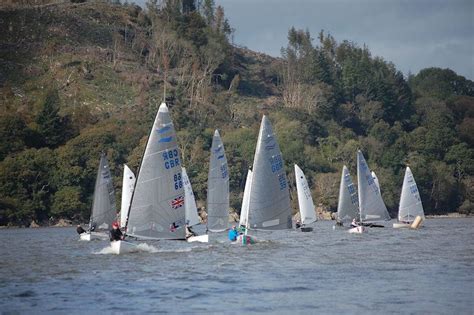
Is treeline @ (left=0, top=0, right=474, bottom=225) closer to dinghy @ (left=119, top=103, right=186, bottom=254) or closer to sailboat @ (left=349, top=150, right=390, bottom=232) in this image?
sailboat @ (left=349, top=150, right=390, bottom=232)

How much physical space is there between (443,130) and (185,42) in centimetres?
5026

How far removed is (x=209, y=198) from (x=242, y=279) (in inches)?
779

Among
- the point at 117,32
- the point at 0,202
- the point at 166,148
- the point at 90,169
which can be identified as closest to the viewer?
the point at 166,148

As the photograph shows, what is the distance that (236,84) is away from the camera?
6462 inches

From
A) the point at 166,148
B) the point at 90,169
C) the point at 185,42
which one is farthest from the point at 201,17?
the point at 166,148

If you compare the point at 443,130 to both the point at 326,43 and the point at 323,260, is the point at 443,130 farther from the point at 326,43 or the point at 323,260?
the point at 323,260

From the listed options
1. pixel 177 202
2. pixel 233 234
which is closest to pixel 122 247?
pixel 177 202

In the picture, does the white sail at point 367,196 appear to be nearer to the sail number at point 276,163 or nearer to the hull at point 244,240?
the hull at point 244,240

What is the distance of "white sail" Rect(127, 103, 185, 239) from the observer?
40000mm

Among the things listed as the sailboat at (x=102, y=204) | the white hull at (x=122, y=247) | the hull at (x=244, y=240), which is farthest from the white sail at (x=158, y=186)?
the sailboat at (x=102, y=204)

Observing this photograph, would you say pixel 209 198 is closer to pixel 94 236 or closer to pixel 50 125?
pixel 94 236

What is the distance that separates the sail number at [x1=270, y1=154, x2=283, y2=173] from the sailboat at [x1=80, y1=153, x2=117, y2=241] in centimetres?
1556

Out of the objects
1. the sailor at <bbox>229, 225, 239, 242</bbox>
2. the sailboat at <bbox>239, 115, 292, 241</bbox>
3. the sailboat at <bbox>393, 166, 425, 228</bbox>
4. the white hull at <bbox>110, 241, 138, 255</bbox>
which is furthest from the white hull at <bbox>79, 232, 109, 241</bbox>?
the sailboat at <bbox>393, 166, 425, 228</bbox>

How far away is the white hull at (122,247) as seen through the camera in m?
41.7
